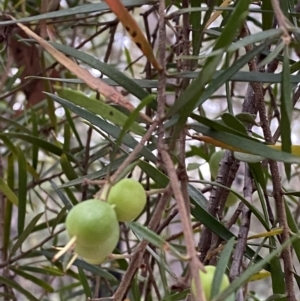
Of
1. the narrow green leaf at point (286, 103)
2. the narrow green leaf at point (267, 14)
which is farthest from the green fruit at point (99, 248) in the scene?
the narrow green leaf at point (267, 14)

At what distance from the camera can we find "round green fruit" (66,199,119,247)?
0.21 m

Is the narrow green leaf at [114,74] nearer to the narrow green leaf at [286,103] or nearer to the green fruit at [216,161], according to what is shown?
the narrow green leaf at [286,103]

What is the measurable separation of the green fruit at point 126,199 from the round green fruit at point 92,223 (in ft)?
0.05

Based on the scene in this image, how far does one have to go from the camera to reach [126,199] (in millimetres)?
229

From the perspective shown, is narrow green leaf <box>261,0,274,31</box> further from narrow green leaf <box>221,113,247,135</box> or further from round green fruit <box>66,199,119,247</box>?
round green fruit <box>66,199,119,247</box>

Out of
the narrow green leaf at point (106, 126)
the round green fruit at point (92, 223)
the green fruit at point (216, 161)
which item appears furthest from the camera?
the green fruit at point (216, 161)

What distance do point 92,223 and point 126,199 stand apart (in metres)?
0.03

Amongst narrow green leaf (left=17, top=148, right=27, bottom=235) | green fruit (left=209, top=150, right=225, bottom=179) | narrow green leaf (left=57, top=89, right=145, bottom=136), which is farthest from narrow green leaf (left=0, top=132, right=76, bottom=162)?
narrow green leaf (left=57, top=89, right=145, bottom=136)

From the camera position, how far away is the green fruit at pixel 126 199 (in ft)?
0.75

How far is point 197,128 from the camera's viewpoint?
29 centimetres

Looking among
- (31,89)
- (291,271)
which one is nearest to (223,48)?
(291,271)

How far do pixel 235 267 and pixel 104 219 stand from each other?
0.18 m

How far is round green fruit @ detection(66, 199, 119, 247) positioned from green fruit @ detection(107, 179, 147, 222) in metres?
0.01

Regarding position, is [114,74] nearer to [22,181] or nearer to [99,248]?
[99,248]
